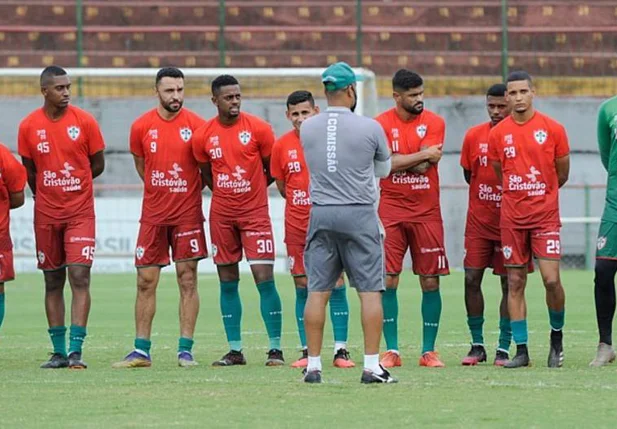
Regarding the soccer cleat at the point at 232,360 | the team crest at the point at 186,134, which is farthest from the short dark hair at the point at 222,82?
the soccer cleat at the point at 232,360

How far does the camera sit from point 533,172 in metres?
11.2

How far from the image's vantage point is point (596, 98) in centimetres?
2980

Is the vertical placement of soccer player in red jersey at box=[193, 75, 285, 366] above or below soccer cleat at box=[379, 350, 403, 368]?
above

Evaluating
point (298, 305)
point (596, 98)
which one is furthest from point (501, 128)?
point (596, 98)

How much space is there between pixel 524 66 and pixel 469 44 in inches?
49.6

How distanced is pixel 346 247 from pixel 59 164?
313cm

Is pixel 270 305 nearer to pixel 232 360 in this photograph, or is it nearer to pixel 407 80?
pixel 232 360

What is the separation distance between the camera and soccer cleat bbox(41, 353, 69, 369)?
11641 millimetres

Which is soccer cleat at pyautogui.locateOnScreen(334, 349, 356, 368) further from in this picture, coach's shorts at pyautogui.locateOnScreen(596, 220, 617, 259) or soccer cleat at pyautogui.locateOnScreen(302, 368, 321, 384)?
coach's shorts at pyautogui.locateOnScreen(596, 220, 617, 259)

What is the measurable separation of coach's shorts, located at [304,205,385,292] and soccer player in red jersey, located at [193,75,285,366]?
2.29 metres

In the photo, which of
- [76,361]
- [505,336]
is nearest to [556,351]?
[505,336]

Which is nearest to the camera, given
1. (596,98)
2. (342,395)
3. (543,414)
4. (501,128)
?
(543,414)

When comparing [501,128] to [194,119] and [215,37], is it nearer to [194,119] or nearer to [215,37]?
[194,119]

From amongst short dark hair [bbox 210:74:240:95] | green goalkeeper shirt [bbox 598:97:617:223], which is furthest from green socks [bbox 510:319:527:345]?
short dark hair [bbox 210:74:240:95]
